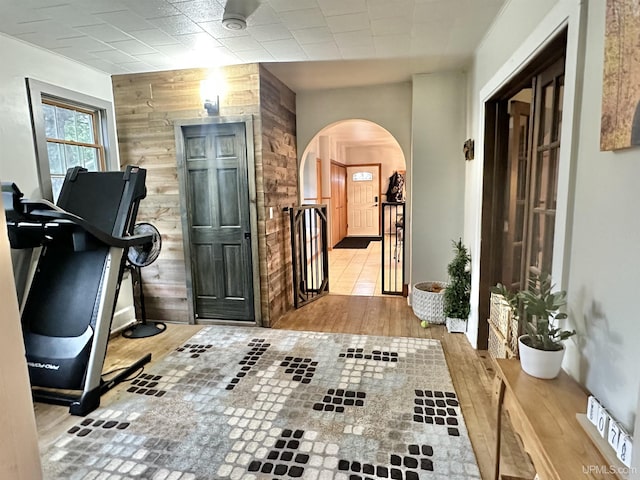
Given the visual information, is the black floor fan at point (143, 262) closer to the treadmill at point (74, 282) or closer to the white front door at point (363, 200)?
the treadmill at point (74, 282)

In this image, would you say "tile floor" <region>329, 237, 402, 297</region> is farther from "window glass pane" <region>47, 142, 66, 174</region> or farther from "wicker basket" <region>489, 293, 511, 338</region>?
"window glass pane" <region>47, 142, 66, 174</region>

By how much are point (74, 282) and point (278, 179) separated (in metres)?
2.09

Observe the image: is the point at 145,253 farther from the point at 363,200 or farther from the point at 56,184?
the point at 363,200

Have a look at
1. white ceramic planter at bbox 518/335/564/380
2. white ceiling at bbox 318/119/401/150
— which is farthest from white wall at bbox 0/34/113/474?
white ceiling at bbox 318/119/401/150

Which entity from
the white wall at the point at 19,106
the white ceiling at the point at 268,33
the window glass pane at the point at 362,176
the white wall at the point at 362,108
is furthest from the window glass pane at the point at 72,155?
the window glass pane at the point at 362,176

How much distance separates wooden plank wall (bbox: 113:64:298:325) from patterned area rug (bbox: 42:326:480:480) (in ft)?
3.19

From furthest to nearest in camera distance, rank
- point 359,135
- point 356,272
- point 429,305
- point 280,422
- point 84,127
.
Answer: point 359,135 < point 356,272 < point 429,305 < point 84,127 < point 280,422

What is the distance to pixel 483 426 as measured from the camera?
2.03 meters

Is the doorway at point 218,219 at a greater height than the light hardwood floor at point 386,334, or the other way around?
the doorway at point 218,219

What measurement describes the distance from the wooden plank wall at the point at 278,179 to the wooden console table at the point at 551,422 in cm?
254

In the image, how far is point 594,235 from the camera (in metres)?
1.27

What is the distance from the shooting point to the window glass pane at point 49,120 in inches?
113

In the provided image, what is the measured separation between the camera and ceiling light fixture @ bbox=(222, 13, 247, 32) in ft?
7.21

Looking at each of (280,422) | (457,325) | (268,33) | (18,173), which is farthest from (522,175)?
(18,173)
